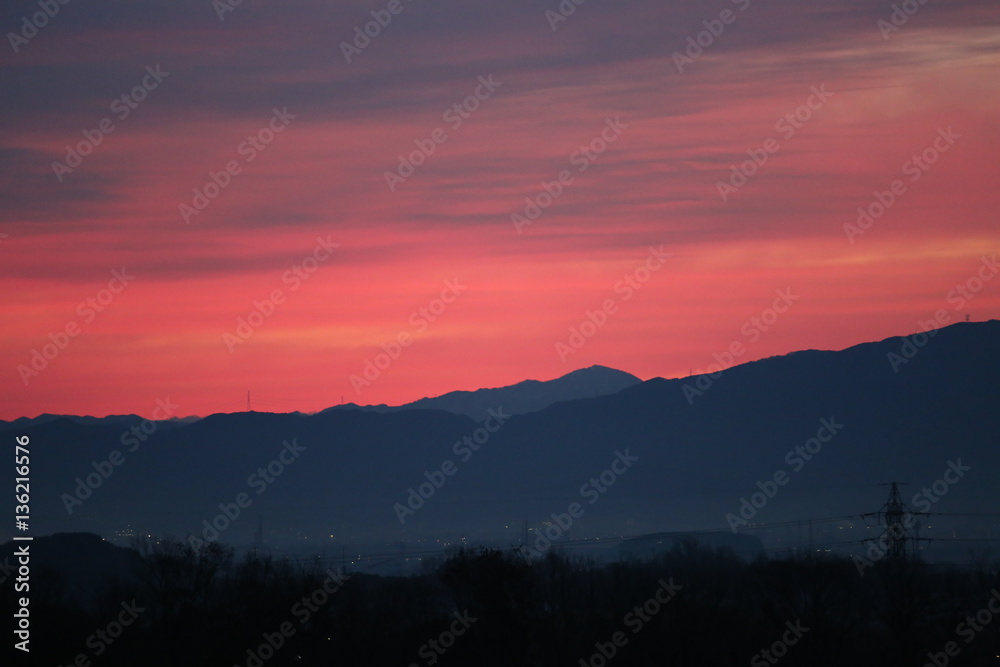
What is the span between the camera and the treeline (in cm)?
5934

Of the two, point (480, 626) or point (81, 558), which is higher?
point (480, 626)

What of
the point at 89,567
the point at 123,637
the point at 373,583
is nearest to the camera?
the point at 123,637

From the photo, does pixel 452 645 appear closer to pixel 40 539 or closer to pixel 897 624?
pixel 897 624

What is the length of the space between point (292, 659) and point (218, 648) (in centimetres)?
408

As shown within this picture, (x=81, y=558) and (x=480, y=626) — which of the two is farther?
(x=81, y=558)

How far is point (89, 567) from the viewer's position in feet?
416

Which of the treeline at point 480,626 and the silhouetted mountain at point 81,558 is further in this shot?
the silhouetted mountain at point 81,558

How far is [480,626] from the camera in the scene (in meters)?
60.9

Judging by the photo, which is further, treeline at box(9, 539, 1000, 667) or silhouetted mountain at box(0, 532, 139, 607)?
silhouetted mountain at box(0, 532, 139, 607)

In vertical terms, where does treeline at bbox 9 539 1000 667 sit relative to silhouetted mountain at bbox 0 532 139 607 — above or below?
above

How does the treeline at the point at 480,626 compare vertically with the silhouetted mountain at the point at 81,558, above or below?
above

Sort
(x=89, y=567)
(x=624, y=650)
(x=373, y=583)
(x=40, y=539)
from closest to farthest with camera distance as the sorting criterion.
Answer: (x=624, y=650), (x=373, y=583), (x=89, y=567), (x=40, y=539)

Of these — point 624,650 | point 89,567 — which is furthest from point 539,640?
point 89,567

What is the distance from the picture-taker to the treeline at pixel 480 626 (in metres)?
59.3
